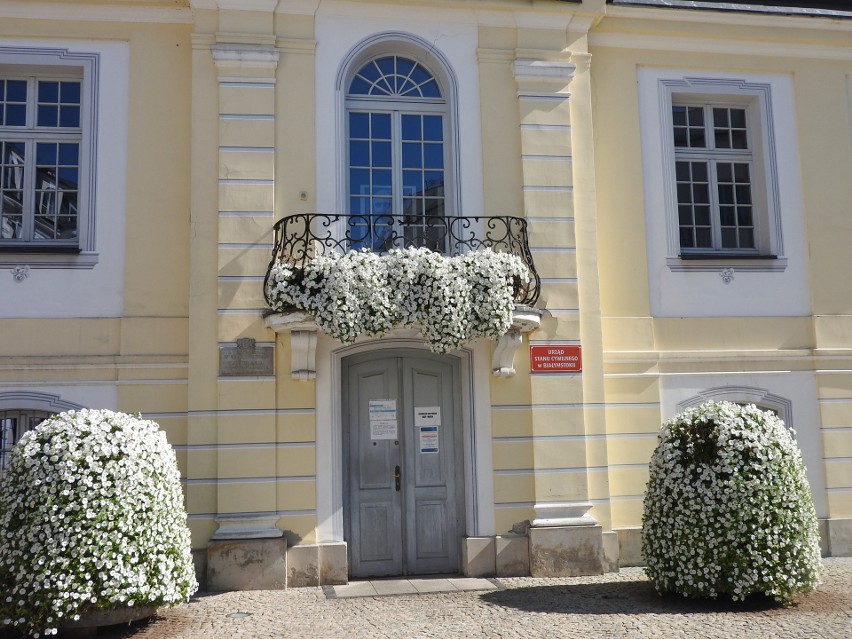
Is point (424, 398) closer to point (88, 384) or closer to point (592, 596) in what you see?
point (592, 596)

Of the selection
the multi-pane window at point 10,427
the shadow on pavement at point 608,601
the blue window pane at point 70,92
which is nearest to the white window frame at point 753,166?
the shadow on pavement at point 608,601

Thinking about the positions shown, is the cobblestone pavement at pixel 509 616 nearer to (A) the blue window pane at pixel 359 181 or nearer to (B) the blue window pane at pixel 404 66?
(A) the blue window pane at pixel 359 181

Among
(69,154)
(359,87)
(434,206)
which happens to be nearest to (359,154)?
(359,87)

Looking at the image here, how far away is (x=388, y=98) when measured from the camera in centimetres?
1018

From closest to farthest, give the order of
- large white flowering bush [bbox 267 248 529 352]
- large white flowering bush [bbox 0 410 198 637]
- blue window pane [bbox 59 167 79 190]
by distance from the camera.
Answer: large white flowering bush [bbox 0 410 198 637] → large white flowering bush [bbox 267 248 529 352] → blue window pane [bbox 59 167 79 190]

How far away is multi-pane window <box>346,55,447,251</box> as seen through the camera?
9.93 metres

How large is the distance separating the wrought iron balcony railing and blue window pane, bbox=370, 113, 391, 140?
954 mm

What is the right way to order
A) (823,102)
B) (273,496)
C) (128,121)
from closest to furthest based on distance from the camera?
(273,496)
(128,121)
(823,102)

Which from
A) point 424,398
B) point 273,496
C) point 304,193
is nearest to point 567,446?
point 424,398

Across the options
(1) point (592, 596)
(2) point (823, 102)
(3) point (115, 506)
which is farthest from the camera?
(2) point (823, 102)

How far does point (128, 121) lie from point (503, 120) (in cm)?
407

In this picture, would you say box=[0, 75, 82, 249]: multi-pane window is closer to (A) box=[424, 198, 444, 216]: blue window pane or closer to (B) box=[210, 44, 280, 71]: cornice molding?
(B) box=[210, 44, 280, 71]: cornice molding

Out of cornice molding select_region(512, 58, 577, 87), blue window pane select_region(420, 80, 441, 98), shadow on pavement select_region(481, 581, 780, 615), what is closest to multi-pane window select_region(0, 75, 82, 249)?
blue window pane select_region(420, 80, 441, 98)

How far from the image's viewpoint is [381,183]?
1004 cm
